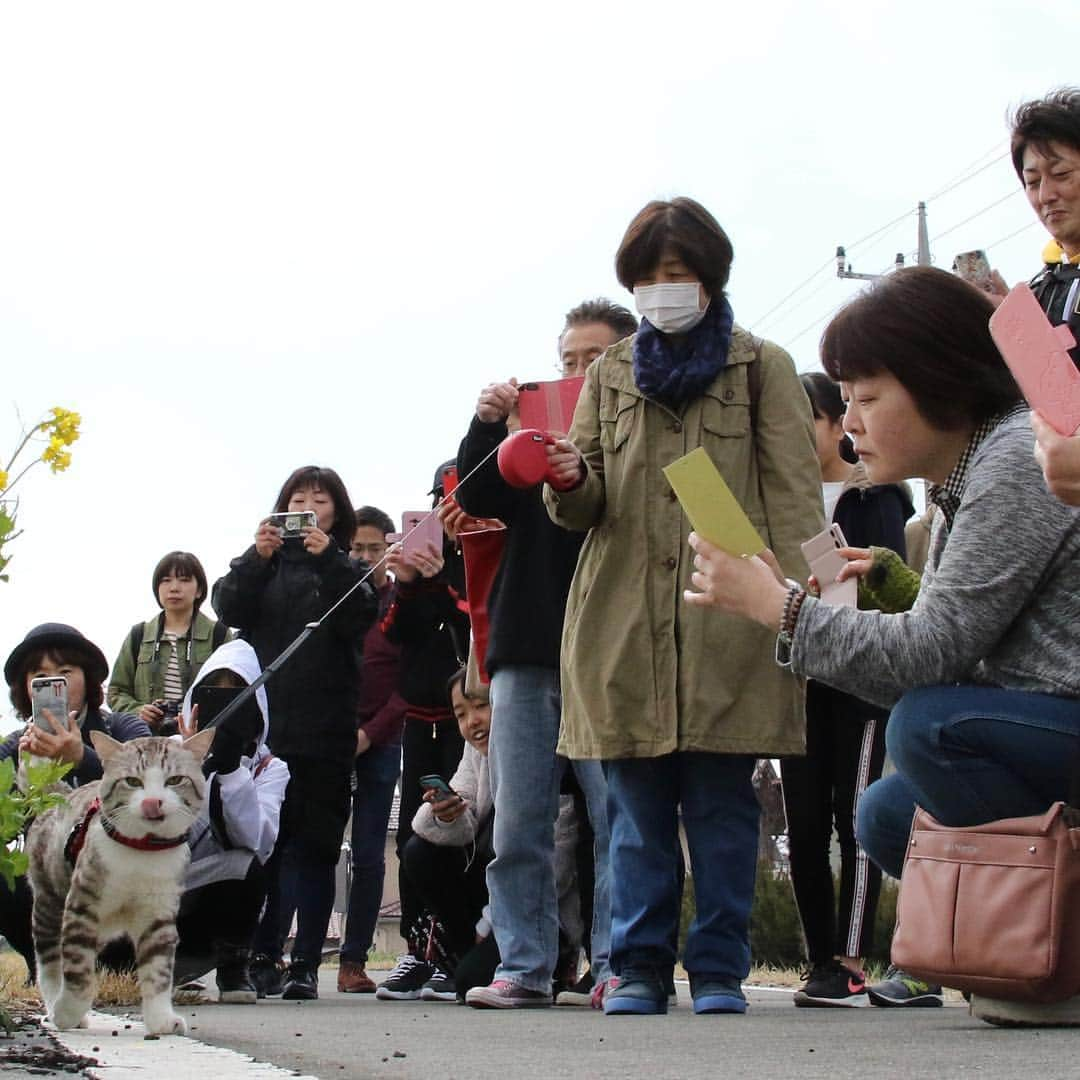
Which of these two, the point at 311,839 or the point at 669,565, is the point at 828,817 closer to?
the point at 669,565

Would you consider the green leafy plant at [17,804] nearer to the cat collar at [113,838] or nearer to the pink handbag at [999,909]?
the cat collar at [113,838]

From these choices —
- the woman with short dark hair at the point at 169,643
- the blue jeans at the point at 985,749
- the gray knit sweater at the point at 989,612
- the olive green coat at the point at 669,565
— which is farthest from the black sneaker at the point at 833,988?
the woman with short dark hair at the point at 169,643

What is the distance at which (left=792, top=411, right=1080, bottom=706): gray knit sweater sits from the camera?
3303mm

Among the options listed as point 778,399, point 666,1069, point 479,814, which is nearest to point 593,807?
point 479,814

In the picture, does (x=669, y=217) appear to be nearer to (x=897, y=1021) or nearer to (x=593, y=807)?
(x=593, y=807)

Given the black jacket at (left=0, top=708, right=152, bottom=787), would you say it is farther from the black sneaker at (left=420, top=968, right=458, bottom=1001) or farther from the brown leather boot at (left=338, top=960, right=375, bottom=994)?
the brown leather boot at (left=338, top=960, right=375, bottom=994)

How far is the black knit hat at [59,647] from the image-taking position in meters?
6.11

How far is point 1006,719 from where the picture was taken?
10.9 feet

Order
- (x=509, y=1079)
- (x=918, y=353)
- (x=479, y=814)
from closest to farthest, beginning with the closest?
1. (x=509, y=1079)
2. (x=918, y=353)
3. (x=479, y=814)

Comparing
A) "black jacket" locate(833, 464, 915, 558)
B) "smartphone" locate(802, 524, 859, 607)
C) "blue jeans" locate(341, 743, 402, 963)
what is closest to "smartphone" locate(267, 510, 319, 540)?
"blue jeans" locate(341, 743, 402, 963)

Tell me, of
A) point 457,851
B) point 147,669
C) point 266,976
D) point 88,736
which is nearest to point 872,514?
point 457,851

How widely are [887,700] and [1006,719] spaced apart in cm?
33

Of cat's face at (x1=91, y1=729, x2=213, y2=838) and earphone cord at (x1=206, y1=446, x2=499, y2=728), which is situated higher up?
earphone cord at (x1=206, y1=446, x2=499, y2=728)

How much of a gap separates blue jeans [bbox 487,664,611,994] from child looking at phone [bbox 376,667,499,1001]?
779 mm
